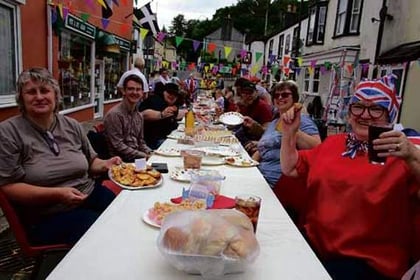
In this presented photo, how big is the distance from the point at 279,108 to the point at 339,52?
490 inches

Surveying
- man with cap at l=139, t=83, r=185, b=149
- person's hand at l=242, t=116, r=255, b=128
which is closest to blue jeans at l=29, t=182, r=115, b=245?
man with cap at l=139, t=83, r=185, b=149

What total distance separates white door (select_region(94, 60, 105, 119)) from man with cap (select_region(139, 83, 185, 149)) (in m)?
7.25

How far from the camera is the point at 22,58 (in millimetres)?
6289

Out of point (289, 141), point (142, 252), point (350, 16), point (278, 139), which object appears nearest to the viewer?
point (142, 252)

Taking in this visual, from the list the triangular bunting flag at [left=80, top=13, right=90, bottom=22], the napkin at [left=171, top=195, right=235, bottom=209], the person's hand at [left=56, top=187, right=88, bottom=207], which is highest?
the triangular bunting flag at [left=80, top=13, right=90, bottom=22]

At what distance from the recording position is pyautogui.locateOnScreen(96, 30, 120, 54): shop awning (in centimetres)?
1082

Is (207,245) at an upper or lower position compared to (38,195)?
upper

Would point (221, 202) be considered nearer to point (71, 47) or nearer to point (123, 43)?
point (71, 47)

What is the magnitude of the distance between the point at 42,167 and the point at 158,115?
8.77 ft

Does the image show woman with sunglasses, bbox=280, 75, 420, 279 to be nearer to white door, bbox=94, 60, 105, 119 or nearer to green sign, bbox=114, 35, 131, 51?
white door, bbox=94, 60, 105, 119

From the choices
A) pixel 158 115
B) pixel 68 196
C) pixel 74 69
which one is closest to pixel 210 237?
pixel 68 196

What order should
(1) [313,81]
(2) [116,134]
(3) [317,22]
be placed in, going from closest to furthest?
(2) [116,134]
(3) [317,22]
(1) [313,81]

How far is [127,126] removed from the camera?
11.8 ft

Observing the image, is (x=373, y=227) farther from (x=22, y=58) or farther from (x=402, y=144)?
(x=22, y=58)
